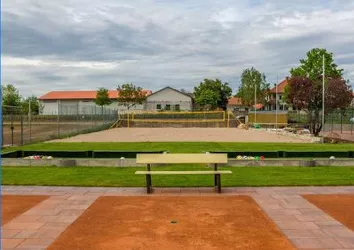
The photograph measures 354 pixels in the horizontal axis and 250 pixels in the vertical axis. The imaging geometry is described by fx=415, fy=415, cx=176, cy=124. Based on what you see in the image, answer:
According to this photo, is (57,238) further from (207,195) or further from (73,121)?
(73,121)

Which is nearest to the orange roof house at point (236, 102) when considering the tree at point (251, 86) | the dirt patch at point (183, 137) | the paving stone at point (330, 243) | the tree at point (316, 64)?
the tree at point (251, 86)

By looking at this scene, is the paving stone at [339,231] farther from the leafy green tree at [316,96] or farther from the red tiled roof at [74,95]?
the red tiled roof at [74,95]

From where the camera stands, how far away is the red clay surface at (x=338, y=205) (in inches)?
273

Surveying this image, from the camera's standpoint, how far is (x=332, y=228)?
636 centimetres

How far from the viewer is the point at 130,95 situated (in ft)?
284

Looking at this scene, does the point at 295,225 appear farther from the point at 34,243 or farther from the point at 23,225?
the point at 23,225

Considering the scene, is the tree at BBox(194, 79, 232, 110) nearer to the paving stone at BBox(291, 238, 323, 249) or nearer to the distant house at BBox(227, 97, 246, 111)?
the distant house at BBox(227, 97, 246, 111)

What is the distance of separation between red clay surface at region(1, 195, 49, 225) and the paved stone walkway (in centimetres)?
15

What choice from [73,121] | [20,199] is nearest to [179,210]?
[20,199]

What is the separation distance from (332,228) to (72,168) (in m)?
8.08

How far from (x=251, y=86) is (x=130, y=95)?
28.8 metres

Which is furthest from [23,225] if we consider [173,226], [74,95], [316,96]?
[74,95]

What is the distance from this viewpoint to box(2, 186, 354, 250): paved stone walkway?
5746 millimetres

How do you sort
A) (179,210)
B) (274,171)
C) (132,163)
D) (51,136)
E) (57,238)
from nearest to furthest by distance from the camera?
(57,238), (179,210), (274,171), (132,163), (51,136)
